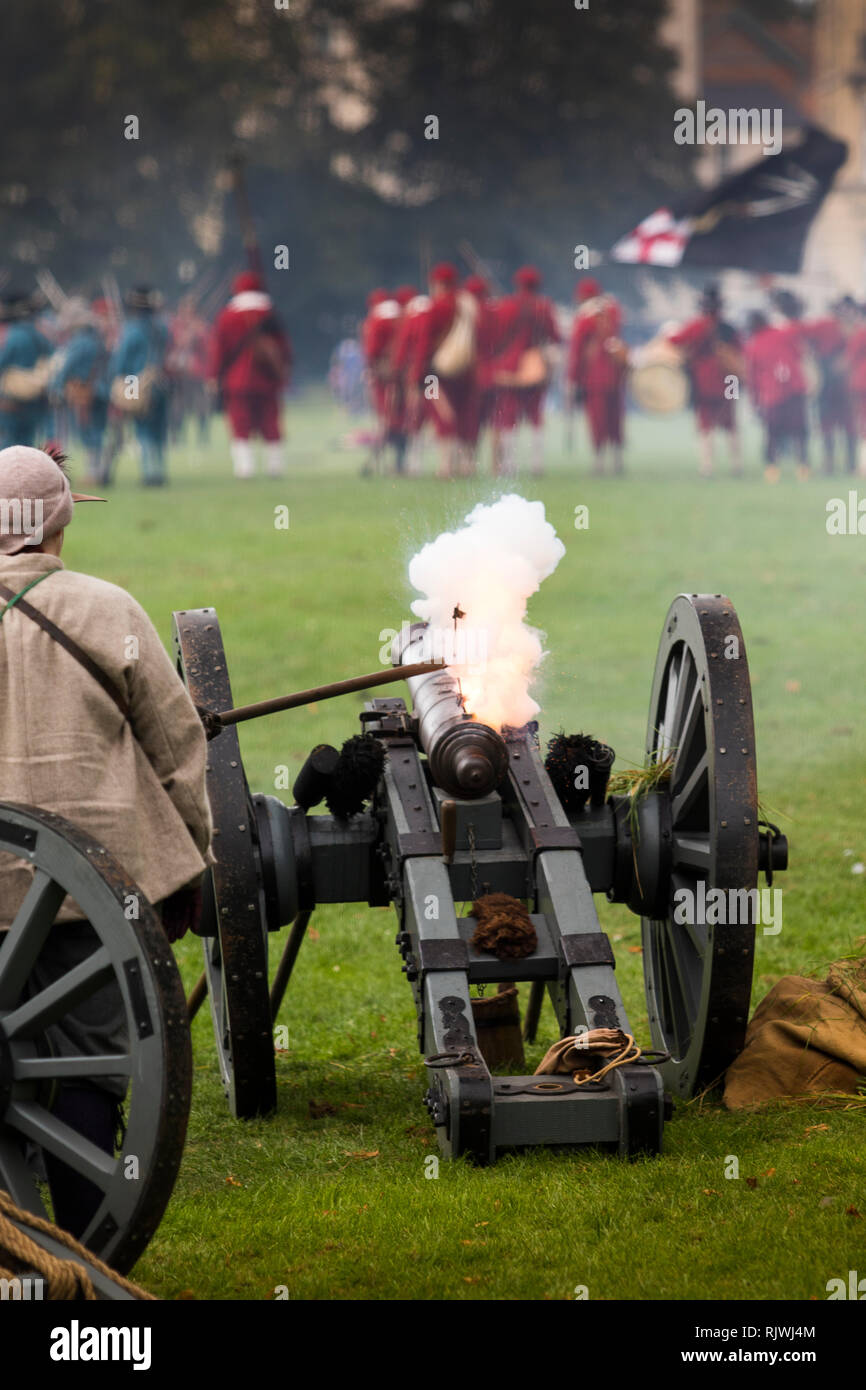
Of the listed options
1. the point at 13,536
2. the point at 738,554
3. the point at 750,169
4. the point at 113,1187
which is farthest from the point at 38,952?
the point at 750,169

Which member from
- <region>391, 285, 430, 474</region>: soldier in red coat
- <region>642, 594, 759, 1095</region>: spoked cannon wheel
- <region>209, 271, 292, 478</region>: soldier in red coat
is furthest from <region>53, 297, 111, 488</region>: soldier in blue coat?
<region>642, 594, 759, 1095</region>: spoked cannon wheel

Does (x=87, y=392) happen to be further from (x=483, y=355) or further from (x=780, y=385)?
(x=780, y=385)

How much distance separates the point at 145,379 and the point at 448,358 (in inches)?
134

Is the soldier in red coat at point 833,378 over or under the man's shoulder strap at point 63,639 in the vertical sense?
over

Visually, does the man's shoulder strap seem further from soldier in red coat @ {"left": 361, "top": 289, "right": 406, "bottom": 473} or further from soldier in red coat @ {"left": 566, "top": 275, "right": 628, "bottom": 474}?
soldier in red coat @ {"left": 566, "top": 275, "right": 628, "bottom": 474}

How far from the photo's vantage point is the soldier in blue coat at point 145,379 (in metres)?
19.8

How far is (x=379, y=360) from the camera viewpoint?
22.7 metres

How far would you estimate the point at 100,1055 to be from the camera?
3.42m

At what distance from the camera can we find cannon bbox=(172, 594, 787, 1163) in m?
4.25

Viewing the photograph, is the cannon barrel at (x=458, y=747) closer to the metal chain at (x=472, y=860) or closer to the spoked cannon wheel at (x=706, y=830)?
the metal chain at (x=472, y=860)

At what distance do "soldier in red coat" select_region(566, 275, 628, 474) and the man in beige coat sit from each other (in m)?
18.9

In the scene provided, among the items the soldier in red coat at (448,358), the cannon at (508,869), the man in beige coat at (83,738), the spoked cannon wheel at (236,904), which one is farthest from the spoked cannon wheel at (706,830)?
the soldier in red coat at (448,358)

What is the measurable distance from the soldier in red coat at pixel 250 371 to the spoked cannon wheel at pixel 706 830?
1643 cm

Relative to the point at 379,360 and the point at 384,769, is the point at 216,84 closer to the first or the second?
the point at 379,360
